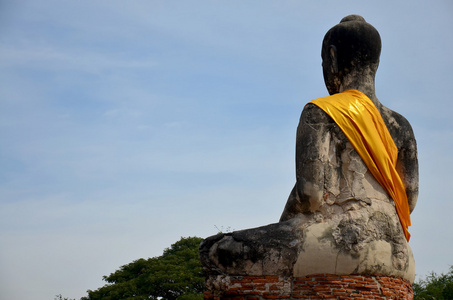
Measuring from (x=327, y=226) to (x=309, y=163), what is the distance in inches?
30.6

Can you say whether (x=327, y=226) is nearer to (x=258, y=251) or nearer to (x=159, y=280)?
(x=258, y=251)

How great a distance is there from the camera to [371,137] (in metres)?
8.07

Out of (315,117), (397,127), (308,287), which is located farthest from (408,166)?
(308,287)

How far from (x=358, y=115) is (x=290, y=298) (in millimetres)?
2342

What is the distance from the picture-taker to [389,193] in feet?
26.6

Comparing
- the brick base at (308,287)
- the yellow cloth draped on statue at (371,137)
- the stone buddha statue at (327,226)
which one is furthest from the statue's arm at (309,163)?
the brick base at (308,287)

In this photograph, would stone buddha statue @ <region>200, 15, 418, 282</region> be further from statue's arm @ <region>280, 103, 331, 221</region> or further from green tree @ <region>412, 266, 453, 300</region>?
green tree @ <region>412, 266, 453, 300</region>

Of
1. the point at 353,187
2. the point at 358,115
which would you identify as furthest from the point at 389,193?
the point at 358,115

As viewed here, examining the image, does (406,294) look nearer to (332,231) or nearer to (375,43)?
(332,231)

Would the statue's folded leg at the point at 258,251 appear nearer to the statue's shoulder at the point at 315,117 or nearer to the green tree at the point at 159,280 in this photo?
the statue's shoulder at the point at 315,117

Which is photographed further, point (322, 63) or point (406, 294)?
point (322, 63)

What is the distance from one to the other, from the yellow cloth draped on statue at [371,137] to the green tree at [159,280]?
13359mm

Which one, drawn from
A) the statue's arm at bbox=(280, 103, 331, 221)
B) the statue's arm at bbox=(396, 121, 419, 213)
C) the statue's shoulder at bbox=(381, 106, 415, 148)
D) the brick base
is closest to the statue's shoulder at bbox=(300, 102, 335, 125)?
the statue's arm at bbox=(280, 103, 331, 221)

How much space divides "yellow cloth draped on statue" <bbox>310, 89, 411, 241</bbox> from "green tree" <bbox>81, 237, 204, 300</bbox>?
13359mm
